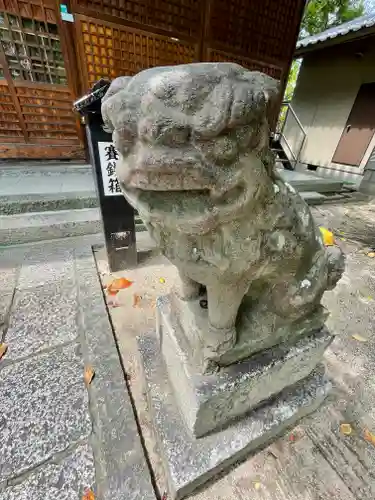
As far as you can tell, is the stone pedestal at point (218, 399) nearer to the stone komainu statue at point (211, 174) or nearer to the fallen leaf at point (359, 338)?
the stone komainu statue at point (211, 174)

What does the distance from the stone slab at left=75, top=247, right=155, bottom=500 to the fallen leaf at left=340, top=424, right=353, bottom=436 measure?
1187 millimetres

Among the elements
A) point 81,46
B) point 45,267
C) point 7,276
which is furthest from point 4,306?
point 81,46

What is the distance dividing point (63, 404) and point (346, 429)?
178 centimetres

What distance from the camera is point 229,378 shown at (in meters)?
1.24

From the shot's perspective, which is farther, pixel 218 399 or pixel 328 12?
pixel 328 12

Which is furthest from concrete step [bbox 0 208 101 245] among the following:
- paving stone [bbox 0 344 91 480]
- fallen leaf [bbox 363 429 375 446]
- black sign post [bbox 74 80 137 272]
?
fallen leaf [bbox 363 429 375 446]

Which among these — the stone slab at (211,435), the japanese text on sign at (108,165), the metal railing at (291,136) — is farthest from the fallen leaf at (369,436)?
the metal railing at (291,136)

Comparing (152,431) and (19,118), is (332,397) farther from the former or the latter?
(19,118)

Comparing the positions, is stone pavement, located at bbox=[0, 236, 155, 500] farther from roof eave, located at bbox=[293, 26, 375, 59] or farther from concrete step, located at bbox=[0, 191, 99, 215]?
roof eave, located at bbox=[293, 26, 375, 59]

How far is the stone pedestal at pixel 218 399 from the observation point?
1.22 m

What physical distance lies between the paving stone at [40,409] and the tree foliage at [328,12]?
697 inches

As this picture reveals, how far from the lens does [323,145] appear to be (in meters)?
8.75

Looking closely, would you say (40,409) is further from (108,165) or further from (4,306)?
(108,165)

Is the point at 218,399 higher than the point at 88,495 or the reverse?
higher
